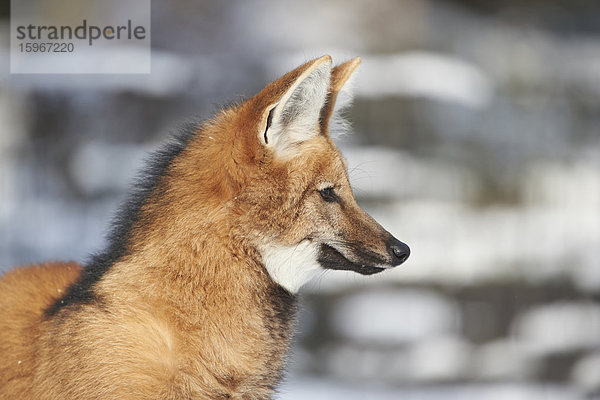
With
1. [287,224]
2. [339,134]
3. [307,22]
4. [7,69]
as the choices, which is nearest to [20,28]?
[7,69]

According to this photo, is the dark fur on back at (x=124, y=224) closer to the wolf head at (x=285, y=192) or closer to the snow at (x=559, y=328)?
the wolf head at (x=285, y=192)

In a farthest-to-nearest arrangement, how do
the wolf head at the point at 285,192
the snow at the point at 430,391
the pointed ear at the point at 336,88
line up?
the snow at the point at 430,391, the pointed ear at the point at 336,88, the wolf head at the point at 285,192

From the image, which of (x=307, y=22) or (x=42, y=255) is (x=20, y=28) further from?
(x=307, y=22)

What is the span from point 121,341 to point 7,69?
12.1 ft

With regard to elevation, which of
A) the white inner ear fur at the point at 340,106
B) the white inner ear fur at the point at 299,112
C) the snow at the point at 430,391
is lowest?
the snow at the point at 430,391

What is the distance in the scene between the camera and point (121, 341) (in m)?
1.65

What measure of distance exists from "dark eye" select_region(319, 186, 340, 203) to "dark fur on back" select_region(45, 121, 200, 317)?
0.48 metres

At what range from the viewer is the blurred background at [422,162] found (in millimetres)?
4617

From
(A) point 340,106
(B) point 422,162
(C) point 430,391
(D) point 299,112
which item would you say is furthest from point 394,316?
(D) point 299,112

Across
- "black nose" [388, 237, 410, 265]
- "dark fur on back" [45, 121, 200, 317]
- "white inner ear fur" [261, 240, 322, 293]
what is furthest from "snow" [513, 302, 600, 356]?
"dark fur on back" [45, 121, 200, 317]

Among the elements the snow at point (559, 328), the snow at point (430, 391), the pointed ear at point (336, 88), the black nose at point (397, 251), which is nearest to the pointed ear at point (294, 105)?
the pointed ear at point (336, 88)

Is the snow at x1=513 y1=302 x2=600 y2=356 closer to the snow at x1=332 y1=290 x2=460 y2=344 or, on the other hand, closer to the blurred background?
the blurred background

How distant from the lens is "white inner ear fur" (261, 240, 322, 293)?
1813 mm

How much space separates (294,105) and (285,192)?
27cm
